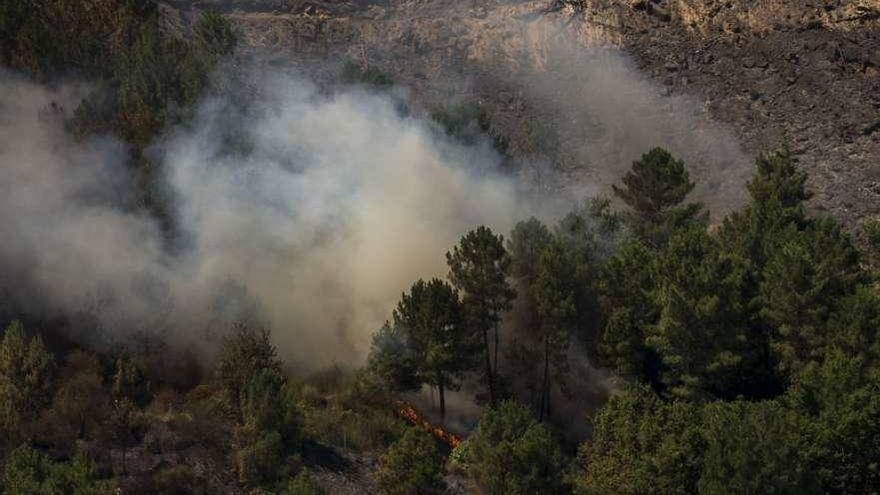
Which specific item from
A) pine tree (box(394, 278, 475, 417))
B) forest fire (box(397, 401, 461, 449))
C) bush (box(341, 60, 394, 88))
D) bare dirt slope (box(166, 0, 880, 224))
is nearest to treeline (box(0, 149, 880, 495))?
pine tree (box(394, 278, 475, 417))

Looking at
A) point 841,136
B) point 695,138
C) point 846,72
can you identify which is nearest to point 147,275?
point 695,138

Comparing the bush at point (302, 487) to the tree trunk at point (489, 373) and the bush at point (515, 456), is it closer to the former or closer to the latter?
the bush at point (515, 456)

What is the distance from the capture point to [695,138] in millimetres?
71312

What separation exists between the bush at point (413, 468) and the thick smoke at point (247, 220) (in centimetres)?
1216

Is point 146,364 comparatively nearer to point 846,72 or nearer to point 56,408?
point 56,408

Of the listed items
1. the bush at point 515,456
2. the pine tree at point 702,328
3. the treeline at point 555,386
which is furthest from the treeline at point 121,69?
the pine tree at point 702,328

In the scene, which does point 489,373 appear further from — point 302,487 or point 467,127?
point 467,127

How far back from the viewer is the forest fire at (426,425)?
145ft

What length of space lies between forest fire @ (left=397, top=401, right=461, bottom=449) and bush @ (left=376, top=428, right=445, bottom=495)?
22.0ft

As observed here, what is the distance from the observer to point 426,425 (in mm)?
44938

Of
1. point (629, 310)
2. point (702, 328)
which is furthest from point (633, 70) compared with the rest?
point (702, 328)

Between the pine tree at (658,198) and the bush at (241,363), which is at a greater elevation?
the pine tree at (658,198)

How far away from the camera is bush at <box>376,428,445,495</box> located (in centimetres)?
3616

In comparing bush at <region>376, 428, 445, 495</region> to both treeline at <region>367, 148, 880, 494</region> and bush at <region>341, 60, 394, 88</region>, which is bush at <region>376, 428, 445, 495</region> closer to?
treeline at <region>367, 148, 880, 494</region>
